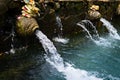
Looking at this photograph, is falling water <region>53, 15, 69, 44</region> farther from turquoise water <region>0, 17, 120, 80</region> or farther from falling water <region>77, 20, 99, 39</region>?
falling water <region>77, 20, 99, 39</region>

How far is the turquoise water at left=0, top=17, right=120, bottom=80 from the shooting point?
26.2 feet

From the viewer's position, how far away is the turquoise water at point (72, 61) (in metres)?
7.99

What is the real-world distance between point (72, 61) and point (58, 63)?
0.56m

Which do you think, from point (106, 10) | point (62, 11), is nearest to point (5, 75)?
point (62, 11)

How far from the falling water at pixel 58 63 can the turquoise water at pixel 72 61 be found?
16 cm

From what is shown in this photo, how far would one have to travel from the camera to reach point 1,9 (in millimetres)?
8086

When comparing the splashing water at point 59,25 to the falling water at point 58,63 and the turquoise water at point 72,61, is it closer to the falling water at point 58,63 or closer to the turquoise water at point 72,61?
the turquoise water at point 72,61

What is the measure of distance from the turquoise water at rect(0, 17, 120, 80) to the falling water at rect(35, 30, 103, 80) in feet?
0.52

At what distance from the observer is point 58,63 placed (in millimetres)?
8789

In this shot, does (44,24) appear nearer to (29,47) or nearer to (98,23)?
(29,47)

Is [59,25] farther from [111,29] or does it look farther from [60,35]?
[111,29]

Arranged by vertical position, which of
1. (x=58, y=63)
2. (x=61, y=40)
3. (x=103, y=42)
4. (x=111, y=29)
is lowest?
(x=58, y=63)

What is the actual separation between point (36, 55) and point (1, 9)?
78.3 inches

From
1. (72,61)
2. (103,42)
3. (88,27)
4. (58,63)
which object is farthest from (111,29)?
(58,63)
